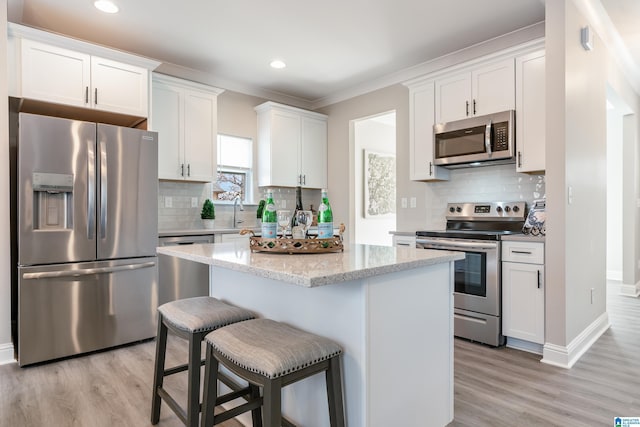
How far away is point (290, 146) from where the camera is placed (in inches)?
187

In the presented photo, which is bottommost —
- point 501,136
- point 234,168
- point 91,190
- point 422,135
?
point 91,190

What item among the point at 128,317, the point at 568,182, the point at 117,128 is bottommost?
the point at 128,317

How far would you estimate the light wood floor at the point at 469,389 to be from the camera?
1.99m

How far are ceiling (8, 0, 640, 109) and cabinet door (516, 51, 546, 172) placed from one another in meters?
0.41

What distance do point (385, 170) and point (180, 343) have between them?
404 cm

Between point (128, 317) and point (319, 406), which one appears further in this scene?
point (128, 317)

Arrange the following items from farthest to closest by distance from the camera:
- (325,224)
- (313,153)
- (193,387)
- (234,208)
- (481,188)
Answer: (313,153) → (234,208) → (481,188) → (325,224) → (193,387)

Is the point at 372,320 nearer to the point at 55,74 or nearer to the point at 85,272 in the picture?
the point at 85,272

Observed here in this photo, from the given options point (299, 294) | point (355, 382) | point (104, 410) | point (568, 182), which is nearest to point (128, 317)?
point (104, 410)

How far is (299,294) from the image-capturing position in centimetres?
171

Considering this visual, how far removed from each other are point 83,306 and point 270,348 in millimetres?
2227

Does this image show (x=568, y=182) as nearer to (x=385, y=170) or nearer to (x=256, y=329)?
(x=256, y=329)

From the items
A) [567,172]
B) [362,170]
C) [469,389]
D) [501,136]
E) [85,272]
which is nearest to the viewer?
[469,389]

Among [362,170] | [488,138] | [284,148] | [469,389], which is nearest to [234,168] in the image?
[284,148]
